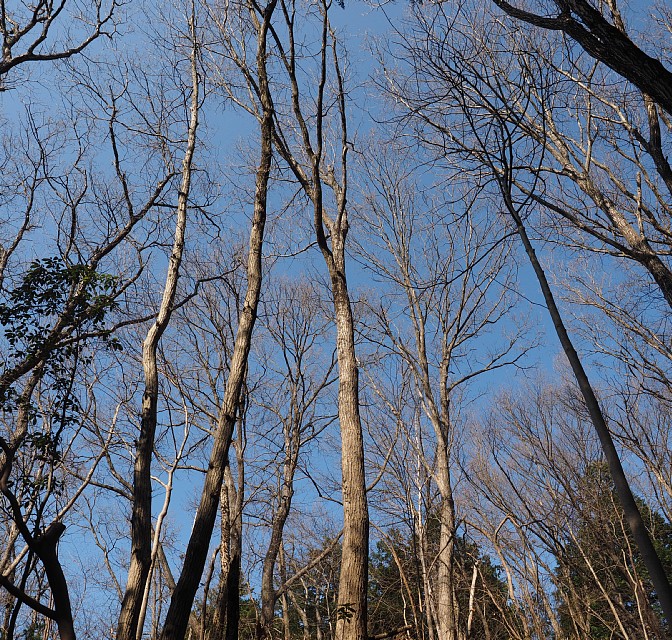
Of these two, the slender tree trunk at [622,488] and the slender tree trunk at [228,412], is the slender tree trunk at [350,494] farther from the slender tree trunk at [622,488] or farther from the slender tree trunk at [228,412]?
the slender tree trunk at [622,488]

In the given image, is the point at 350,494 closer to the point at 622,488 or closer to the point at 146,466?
the point at 146,466

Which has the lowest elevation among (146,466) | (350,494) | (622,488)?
(622,488)

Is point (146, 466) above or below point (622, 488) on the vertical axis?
above

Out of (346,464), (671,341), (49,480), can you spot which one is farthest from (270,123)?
(671,341)

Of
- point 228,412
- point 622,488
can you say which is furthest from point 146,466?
point 622,488

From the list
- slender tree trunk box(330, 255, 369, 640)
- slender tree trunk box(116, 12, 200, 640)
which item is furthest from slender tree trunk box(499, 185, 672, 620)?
slender tree trunk box(116, 12, 200, 640)

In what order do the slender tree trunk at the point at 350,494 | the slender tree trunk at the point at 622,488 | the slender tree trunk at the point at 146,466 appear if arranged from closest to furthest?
the slender tree trunk at the point at 622,488
the slender tree trunk at the point at 350,494
the slender tree trunk at the point at 146,466

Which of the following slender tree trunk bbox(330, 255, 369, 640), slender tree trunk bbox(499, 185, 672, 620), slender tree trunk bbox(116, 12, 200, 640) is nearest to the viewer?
slender tree trunk bbox(499, 185, 672, 620)

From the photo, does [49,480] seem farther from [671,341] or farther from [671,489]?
[671,489]

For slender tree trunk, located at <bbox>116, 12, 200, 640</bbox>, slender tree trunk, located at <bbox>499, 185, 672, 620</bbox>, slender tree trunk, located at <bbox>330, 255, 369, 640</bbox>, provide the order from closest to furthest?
slender tree trunk, located at <bbox>499, 185, 672, 620</bbox> → slender tree trunk, located at <bbox>330, 255, 369, 640</bbox> → slender tree trunk, located at <bbox>116, 12, 200, 640</bbox>

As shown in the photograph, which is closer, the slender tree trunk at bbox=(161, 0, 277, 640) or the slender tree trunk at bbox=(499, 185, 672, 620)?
the slender tree trunk at bbox=(499, 185, 672, 620)

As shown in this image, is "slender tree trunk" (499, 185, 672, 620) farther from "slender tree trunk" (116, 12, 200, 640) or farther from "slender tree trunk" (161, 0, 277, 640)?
"slender tree trunk" (116, 12, 200, 640)

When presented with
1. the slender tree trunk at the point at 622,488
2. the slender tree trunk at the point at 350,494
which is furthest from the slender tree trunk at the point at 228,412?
the slender tree trunk at the point at 622,488

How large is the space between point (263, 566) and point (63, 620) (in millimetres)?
8767
